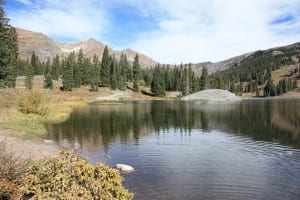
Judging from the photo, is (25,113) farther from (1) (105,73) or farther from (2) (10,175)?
(1) (105,73)

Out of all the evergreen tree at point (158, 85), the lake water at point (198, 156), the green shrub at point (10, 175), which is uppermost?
the evergreen tree at point (158, 85)

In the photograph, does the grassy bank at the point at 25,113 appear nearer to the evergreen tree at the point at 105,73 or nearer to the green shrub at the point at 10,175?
the green shrub at the point at 10,175

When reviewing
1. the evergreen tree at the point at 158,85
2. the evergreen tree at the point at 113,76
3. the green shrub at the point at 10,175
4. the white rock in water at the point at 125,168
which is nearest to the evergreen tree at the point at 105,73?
the evergreen tree at the point at 113,76

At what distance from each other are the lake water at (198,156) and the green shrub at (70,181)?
8.41m

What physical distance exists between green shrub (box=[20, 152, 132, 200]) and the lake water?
27.6 ft

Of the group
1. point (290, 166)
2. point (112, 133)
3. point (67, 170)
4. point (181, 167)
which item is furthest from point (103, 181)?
point (112, 133)

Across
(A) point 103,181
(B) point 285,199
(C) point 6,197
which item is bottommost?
(B) point 285,199

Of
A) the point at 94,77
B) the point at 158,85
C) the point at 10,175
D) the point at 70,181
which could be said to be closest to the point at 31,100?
the point at 10,175

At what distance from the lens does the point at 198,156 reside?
32.1m

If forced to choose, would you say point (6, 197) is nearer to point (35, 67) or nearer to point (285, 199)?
point (285, 199)

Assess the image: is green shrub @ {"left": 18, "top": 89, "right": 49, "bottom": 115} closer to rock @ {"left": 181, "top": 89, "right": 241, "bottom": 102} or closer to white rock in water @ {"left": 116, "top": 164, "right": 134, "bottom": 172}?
white rock in water @ {"left": 116, "top": 164, "right": 134, "bottom": 172}

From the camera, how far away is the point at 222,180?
23.6 metres

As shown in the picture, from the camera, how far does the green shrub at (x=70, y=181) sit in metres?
11.2

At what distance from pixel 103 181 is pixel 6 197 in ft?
12.6
